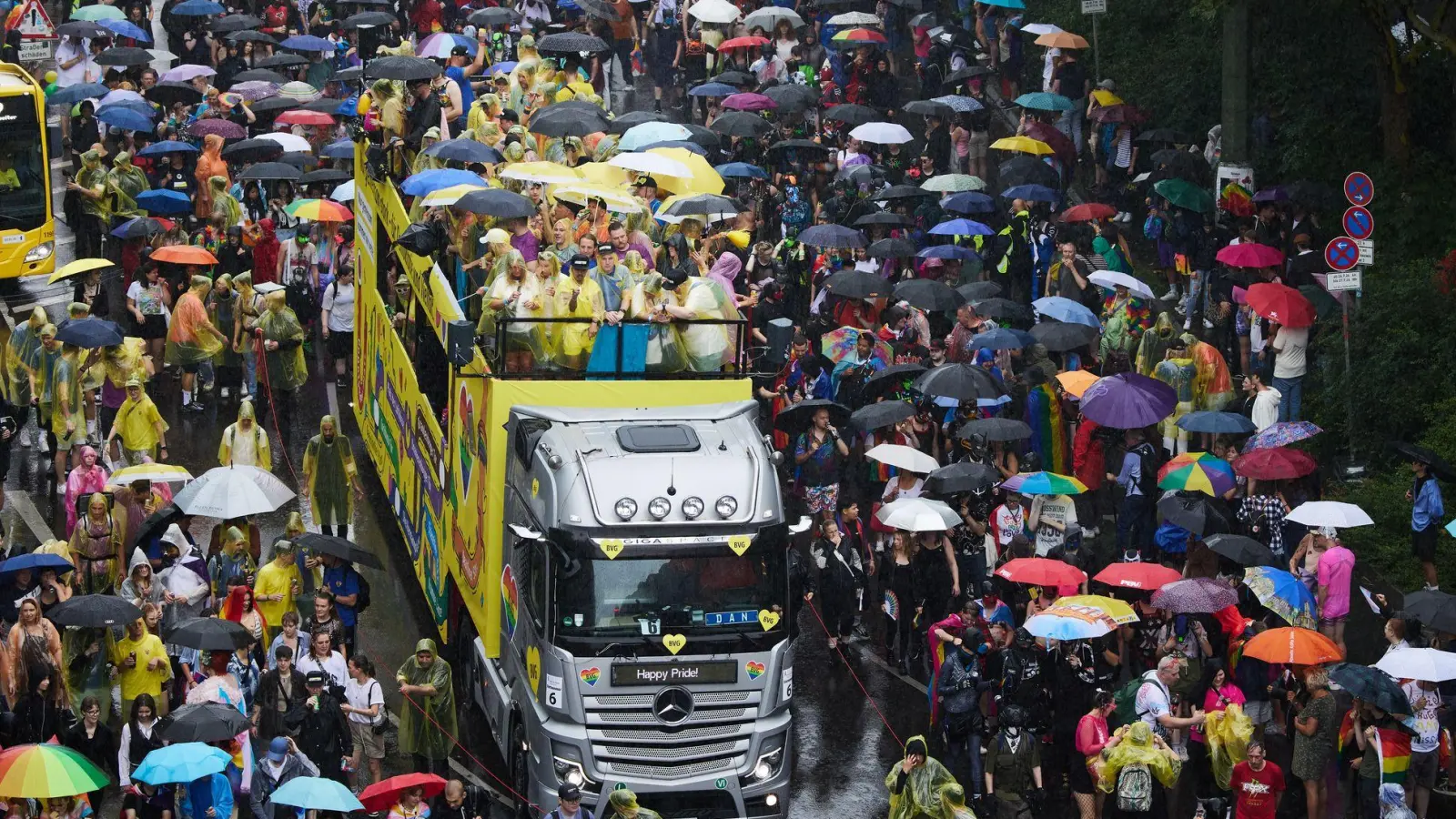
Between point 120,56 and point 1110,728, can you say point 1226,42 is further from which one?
point 120,56

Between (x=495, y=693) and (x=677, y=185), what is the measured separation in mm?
10181

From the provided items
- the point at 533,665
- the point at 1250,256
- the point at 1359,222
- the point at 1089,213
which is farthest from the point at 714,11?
the point at 533,665

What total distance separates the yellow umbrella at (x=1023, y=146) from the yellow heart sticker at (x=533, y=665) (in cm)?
1653

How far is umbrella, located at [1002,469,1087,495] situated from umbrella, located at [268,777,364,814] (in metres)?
7.92

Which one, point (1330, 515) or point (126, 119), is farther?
point (126, 119)

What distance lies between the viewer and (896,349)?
26.0 meters

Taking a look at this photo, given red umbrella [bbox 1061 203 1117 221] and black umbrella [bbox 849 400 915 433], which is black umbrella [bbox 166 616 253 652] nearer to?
black umbrella [bbox 849 400 915 433]

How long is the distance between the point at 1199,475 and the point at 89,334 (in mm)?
11478

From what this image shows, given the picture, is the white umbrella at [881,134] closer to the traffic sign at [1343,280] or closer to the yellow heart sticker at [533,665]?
the traffic sign at [1343,280]

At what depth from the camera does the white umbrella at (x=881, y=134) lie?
33.0 metres

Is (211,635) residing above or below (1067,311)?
below

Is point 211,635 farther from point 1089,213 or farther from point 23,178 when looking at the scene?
point 1089,213

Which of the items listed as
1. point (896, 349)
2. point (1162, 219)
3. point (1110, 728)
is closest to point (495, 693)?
point (1110, 728)

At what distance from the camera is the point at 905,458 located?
2258 centimetres
